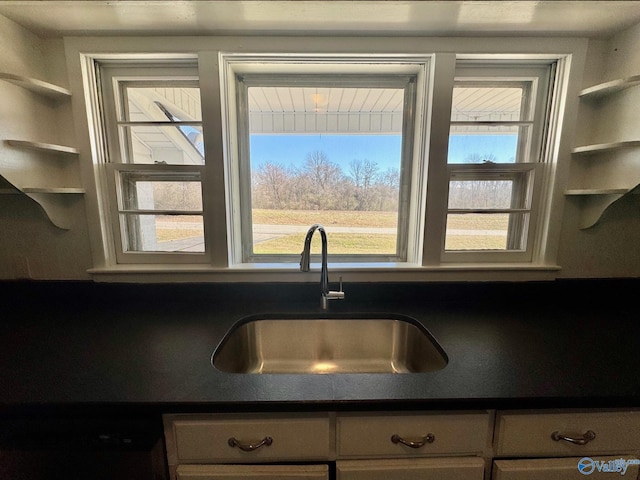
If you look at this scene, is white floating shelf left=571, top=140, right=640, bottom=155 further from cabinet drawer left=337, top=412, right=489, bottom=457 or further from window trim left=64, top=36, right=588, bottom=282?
cabinet drawer left=337, top=412, right=489, bottom=457

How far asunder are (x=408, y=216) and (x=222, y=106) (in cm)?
99

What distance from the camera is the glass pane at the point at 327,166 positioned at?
1.29 m

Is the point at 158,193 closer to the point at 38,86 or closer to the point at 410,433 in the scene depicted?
the point at 38,86

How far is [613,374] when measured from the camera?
780 mm

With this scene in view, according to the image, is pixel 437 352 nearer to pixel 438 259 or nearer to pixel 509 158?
pixel 438 259

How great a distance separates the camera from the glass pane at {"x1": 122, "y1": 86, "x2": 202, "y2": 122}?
48.6 inches

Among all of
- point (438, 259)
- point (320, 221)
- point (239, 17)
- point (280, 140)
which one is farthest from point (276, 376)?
point (239, 17)

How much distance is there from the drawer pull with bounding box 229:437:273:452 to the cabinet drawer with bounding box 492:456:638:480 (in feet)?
2.05

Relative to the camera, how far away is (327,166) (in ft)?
4.36

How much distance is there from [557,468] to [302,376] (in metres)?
0.73

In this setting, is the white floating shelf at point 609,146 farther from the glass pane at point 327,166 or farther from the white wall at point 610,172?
the glass pane at point 327,166

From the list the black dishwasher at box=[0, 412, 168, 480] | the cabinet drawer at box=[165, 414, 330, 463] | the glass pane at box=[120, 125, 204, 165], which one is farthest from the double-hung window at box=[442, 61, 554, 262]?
the black dishwasher at box=[0, 412, 168, 480]

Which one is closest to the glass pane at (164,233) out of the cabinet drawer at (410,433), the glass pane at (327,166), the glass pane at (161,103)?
the glass pane at (327,166)

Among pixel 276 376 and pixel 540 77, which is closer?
pixel 276 376
